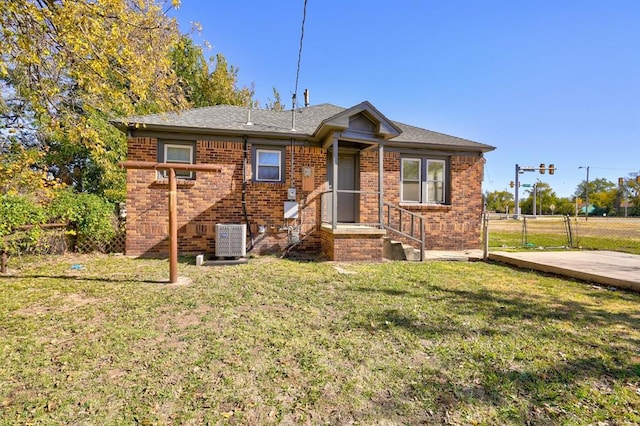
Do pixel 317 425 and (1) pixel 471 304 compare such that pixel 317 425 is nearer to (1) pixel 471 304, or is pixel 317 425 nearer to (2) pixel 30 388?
(2) pixel 30 388

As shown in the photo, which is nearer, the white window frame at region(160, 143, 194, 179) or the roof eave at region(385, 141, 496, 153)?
the white window frame at region(160, 143, 194, 179)

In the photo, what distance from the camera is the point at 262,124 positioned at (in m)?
9.05

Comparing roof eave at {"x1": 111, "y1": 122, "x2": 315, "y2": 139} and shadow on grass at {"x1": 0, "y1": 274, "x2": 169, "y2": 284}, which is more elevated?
roof eave at {"x1": 111, "y1": 122, "x2": 315, "y2": 139}

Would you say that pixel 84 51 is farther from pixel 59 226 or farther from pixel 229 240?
pixel 59 226

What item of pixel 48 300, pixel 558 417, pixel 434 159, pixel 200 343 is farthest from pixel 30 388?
pixel 434 159

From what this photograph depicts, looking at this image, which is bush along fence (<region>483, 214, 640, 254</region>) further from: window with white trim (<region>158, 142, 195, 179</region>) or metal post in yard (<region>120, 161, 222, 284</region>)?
window with white trim (<region>158, 142, 195, 179</region>)

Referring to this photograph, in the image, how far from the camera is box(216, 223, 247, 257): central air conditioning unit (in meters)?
7.41

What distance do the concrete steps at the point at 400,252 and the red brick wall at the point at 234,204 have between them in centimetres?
85

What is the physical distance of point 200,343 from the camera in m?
3.08

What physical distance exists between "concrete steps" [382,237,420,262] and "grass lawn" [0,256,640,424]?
2.57 metres

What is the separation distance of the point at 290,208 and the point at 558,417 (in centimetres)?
724

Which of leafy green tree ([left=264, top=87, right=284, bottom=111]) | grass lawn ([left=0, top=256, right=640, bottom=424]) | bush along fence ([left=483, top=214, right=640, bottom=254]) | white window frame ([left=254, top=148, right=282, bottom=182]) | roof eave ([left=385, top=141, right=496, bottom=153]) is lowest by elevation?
grass lawn ([left=0, top=256, right=640, bottom=424])

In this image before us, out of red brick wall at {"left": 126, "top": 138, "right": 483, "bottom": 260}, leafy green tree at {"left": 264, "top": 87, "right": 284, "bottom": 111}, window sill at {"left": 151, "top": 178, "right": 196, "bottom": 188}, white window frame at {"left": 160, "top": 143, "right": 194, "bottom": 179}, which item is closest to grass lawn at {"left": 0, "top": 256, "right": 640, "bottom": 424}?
red brick wall at {"left": 126, "top": 138, "right": 483, "bottom": 260}

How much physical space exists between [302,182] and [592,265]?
24.9 feet
